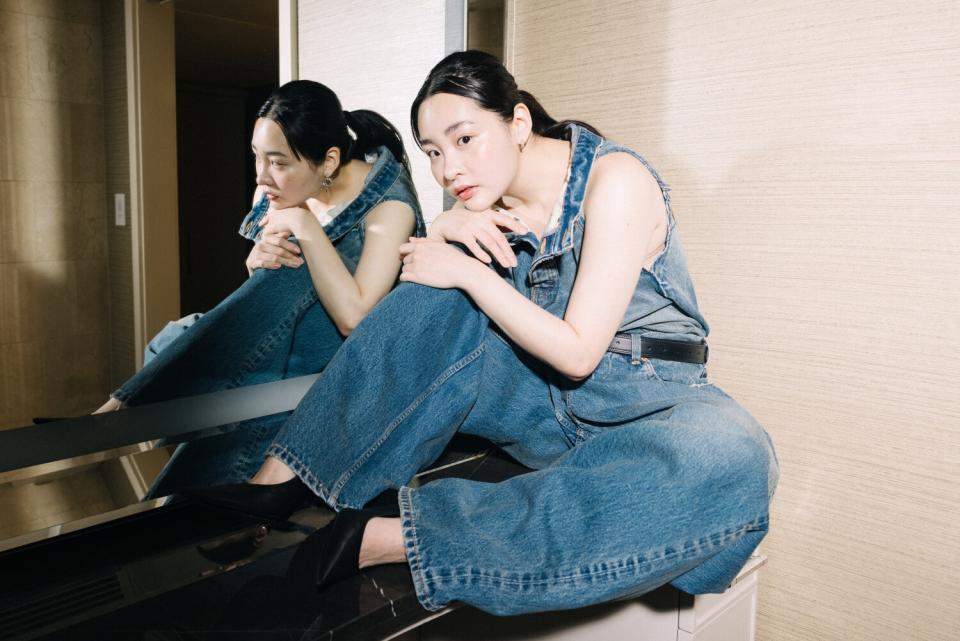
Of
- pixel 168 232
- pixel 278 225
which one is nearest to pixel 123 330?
pixel 168 232

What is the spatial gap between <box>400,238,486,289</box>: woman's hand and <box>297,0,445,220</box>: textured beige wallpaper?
0.29 m

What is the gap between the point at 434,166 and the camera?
1162mm

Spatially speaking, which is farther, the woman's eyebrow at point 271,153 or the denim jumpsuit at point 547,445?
the woman's eyebrow at point 271,153

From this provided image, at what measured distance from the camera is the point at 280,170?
1.10 m

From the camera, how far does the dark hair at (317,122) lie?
1106mm

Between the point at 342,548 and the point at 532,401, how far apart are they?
16.9 inches

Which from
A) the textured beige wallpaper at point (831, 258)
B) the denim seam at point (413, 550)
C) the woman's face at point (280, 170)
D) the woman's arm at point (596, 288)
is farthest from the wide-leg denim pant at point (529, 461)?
the textured beige wallpaper at point (831, 258)

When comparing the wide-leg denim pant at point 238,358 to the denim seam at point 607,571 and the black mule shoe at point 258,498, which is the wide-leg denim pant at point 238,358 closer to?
the black mule shoe at point 258,498

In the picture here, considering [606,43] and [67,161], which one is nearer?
[67,161]

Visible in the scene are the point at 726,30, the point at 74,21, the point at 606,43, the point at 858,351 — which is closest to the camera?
the point at 74,21

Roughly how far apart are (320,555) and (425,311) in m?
0.39

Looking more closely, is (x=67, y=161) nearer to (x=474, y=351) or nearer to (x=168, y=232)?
(x=168, y=232)

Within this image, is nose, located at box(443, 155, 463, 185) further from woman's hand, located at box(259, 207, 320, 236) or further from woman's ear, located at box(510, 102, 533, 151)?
woman's hand, located at box(259, 207, 320, 236)

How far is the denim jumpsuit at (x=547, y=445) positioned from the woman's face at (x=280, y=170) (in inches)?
8.6
